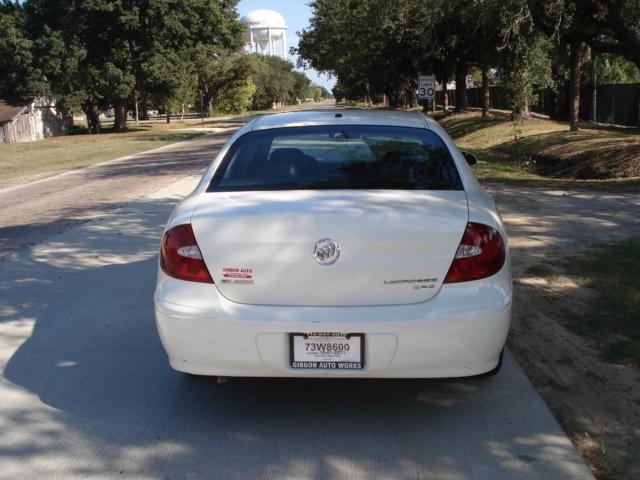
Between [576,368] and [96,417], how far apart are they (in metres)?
3.06

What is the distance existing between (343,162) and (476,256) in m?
1.36

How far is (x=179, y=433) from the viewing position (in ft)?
13.4

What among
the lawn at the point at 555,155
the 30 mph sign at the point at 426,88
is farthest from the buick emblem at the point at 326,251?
the 30 mph sign at the point at 426,88

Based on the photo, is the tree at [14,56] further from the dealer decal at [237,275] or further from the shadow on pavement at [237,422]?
the dealer decal at [237,275]

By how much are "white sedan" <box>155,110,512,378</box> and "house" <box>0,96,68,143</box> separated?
1906 inches

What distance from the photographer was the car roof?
5145 millimetres

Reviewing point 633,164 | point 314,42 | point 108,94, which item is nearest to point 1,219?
point 633,164

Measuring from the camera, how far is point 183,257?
13.2 ft

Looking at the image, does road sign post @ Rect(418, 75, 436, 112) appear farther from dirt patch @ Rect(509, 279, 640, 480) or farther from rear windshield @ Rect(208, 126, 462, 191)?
rear windshield @ Rect(208, 126, 462, 191)

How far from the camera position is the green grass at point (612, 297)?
16.9 ft

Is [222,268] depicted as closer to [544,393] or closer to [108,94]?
[544,393]

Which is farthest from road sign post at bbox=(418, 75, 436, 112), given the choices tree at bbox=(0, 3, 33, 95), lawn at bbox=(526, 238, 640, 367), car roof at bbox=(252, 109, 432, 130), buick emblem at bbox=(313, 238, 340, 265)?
tree at bbox=(0, 3, 33, 95)

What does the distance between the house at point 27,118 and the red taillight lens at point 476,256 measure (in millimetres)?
48991

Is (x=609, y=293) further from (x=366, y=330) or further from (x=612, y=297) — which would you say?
(x=366, y=330)
